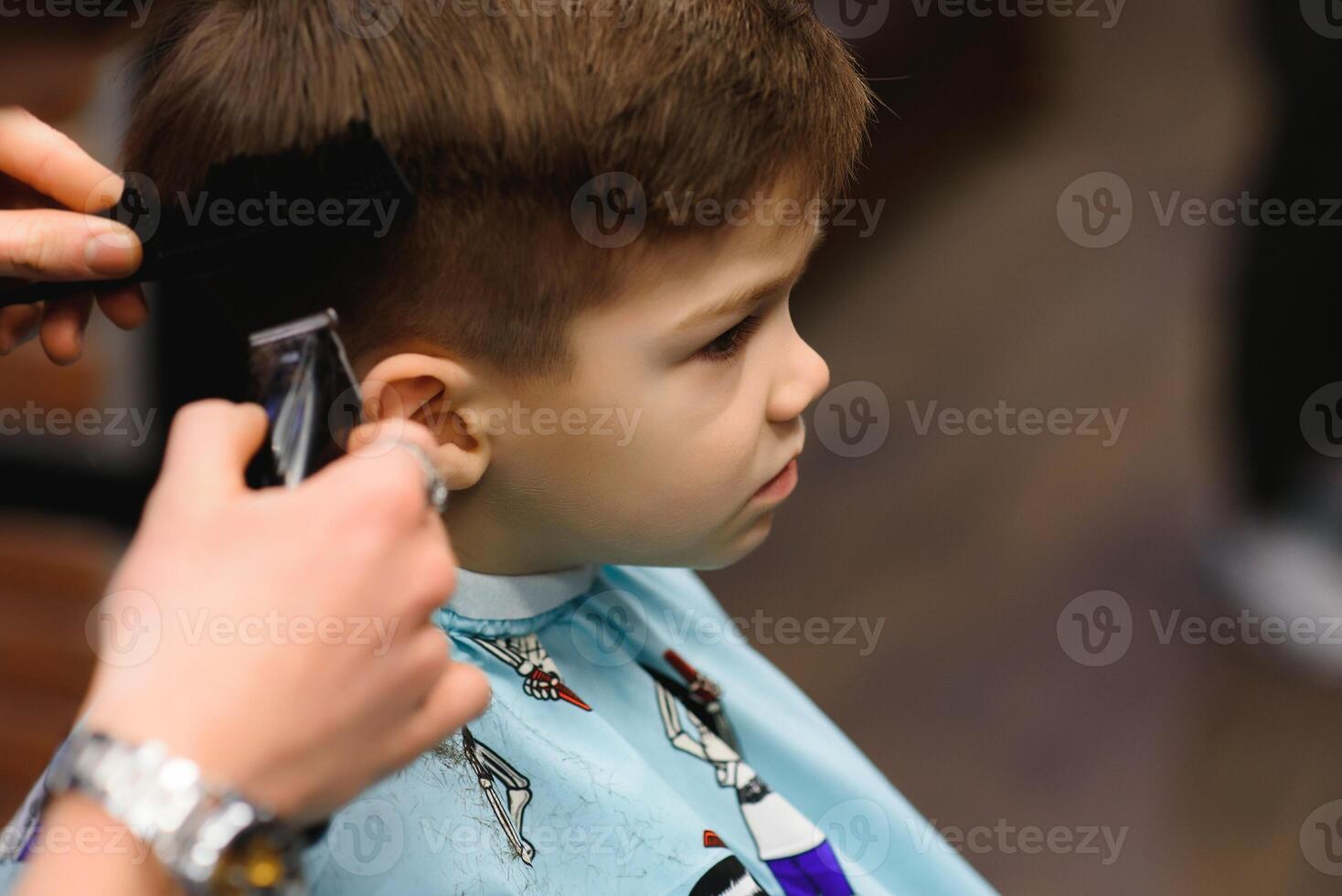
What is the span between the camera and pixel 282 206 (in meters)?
0.76

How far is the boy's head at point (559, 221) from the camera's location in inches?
31.4

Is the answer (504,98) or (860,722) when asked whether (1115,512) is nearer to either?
(860,722)

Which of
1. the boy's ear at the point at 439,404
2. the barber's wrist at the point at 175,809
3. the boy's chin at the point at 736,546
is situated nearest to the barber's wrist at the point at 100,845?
the barber's wrist at the point at 175,809

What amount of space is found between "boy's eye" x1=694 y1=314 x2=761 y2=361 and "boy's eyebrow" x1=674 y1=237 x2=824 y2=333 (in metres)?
0.02

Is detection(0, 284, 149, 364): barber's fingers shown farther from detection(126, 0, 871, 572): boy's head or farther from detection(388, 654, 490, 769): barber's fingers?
detection(388, 654, 490, 769): barber's fingers

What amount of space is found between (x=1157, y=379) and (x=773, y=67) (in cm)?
269

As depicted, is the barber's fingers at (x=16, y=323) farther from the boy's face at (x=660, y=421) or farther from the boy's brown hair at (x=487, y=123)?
the boy's face at (x=660, y=421)

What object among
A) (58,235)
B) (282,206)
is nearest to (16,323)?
(58,235)

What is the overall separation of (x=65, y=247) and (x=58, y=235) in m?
0.01

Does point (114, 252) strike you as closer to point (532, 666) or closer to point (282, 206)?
point (282, 206)

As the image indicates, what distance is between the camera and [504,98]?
797mm

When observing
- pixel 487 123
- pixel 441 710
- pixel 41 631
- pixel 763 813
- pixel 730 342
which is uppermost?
pixel 487 123

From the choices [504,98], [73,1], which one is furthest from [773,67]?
[73,1]

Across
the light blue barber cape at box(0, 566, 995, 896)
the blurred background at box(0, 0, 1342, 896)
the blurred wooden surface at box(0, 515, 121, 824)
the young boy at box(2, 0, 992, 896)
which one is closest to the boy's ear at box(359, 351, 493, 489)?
the young boy at box(2, 0, 992, 896)
